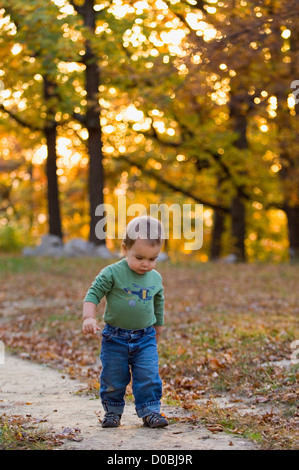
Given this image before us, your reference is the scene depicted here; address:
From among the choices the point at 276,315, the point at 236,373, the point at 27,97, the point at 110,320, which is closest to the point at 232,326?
the point at 276,315

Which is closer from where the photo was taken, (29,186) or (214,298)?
(214,298)

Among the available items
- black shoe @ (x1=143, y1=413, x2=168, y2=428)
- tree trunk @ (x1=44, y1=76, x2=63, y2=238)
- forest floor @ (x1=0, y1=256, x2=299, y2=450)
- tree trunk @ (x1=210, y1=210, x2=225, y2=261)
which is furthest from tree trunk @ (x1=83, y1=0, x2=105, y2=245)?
black shoe @ (x1=143, y1=413, x2=168, y2=428)

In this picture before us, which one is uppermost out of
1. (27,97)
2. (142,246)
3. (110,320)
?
(27,97)

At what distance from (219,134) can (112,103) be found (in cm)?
425

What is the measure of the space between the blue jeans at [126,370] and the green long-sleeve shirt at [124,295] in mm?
77

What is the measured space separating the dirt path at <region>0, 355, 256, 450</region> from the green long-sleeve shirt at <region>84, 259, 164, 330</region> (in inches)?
30.1

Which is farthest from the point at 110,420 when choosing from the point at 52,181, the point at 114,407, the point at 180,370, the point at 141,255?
the point at 52,181

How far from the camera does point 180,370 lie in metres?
7.35

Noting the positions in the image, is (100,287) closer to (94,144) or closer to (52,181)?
(94,144)

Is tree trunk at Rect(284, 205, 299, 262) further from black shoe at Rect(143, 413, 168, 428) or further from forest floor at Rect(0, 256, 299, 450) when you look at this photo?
black shoe at Rect(143, 413, 168, 428)

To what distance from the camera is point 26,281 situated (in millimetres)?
15258

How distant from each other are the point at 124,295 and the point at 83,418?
3.44ft

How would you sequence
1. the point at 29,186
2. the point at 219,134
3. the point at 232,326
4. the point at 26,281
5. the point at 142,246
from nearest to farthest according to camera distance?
the point at 142,246 → the point at 232,326 → the point at 26,281 → the point at 219,134 → the point at 29,186
